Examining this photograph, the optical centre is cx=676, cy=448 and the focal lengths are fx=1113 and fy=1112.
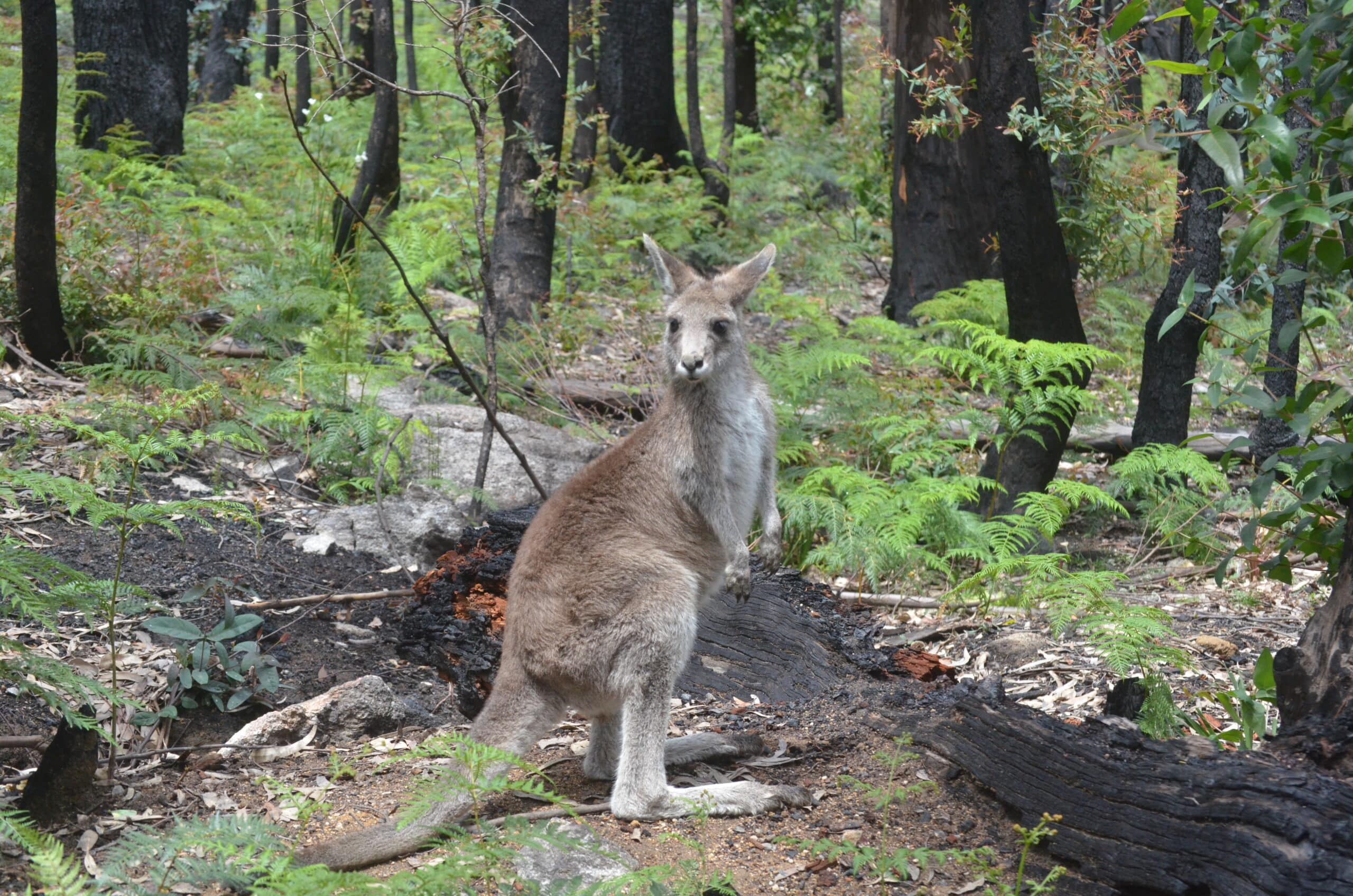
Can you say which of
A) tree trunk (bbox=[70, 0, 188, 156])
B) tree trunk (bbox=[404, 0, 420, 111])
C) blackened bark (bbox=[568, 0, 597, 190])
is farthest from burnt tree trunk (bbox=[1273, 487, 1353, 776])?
tree trunk (bbox=[404, 0, 420, 111])

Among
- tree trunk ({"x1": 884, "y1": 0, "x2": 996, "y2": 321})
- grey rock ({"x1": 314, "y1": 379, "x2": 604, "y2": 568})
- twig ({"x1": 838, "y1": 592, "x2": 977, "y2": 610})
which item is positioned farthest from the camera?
tree trunk ({"x1": 884, "y1": 0, "x2": 996, "y2": 321})

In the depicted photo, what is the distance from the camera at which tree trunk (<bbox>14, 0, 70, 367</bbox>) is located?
301 inches

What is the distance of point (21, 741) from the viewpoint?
4.54m

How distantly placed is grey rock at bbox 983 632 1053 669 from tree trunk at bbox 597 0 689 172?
1222 centimetres

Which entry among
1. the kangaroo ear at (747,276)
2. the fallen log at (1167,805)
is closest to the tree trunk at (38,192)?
the kangaroo ear at (747,276)

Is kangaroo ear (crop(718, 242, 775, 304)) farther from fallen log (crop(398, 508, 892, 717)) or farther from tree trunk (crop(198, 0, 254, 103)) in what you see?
tree trunk (crop(198, 0, 254, 103))

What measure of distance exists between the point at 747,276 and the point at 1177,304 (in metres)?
3.19

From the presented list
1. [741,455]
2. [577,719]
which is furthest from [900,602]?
[577,719]

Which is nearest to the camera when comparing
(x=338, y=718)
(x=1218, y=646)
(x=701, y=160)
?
(x=338, y=718)

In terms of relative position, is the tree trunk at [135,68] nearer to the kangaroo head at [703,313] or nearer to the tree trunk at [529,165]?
the tree trunk at [529,165]

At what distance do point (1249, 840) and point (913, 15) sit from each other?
10.6 meters

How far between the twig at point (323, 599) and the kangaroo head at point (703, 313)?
242 cm

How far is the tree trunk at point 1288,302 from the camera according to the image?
3.78 metres

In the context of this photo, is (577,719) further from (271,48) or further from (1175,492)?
(271,48)
